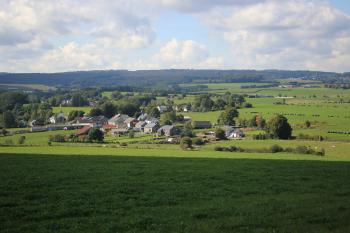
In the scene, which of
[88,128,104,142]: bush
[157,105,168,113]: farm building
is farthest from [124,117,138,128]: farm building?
[88,128,104,142]: bush

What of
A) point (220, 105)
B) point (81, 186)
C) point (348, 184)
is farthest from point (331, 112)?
point (81, 186)

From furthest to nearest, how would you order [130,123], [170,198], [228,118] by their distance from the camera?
1. [130,123]
2. [228,118]
3. [170,198]

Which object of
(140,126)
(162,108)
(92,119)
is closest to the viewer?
(140,126)

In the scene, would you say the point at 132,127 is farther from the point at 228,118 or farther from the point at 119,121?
the point at 228,118

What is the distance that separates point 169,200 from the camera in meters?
16.8

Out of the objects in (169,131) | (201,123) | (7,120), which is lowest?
(169,131)

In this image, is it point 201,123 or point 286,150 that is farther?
point 201,123

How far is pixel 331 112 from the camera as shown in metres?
110

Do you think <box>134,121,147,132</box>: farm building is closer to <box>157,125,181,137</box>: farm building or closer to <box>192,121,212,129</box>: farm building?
<box>157,125,181,137</box>: farm building

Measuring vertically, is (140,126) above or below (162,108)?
below

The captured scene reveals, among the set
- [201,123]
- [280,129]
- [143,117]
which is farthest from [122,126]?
[280,129]

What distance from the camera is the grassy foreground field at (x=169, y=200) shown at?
1320 centimetres

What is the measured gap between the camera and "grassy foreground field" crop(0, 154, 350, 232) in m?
13.2

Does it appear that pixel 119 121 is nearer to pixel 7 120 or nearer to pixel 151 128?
pixel 151 128
